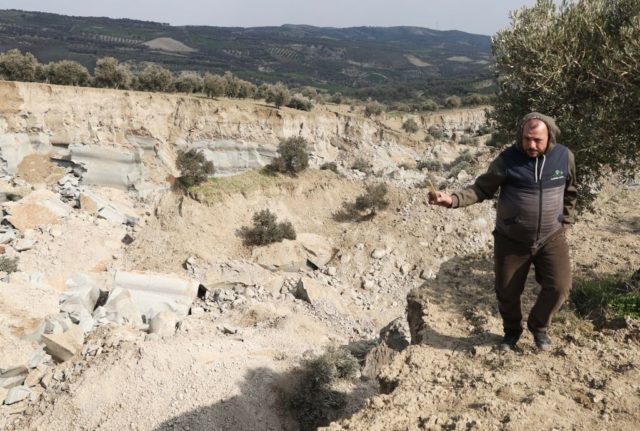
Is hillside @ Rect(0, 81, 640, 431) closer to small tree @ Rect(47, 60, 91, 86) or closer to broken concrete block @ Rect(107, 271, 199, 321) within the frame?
broken concrete block @ Rect(107, 271, 199, 321)

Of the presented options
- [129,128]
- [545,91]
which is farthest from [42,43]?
[545,91]

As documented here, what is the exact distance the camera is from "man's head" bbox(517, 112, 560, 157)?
12.8 feet

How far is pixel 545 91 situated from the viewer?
23.1ft

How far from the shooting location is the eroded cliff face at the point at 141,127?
19.8 meters

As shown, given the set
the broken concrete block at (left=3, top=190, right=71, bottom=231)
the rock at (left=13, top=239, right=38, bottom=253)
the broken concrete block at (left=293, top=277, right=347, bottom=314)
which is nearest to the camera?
the broken concrete block at (left=293, top=277, right=347, bottom=314)

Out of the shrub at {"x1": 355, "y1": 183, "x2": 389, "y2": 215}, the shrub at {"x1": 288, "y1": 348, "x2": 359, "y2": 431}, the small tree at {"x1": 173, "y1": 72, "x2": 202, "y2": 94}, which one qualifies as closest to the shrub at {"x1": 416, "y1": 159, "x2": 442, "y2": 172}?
the shrub at {"x1": 355, "y1": 183, "x2": 389, "y2": 215}

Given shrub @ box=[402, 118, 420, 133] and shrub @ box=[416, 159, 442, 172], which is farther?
shrub @ box=[402, 118, 420, 133]

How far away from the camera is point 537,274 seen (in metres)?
4.45

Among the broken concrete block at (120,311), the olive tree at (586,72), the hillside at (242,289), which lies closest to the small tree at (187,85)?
the hillside at (242,289)

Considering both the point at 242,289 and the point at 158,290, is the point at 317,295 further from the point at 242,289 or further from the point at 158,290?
the point at 158,290

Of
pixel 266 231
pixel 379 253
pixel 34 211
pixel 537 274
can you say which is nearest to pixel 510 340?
pixel 537 274

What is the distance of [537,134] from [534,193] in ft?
1.76

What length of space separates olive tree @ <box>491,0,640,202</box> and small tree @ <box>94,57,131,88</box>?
23.0 m

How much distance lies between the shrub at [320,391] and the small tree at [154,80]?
22.3 metres
